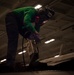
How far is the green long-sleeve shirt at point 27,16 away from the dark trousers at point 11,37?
0.11 metres

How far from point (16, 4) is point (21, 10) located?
291 cm

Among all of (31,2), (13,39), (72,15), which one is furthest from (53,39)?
(13,39)

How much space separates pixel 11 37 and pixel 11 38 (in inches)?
0.7

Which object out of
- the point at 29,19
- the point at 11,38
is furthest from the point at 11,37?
the point at 29,19

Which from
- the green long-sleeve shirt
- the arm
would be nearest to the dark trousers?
the green long-sleeve shirt

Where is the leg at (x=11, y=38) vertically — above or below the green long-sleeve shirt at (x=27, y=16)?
below

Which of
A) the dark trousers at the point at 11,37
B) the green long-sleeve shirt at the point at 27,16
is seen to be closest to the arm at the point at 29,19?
the green long-sleeve shirt at the point at 27,16

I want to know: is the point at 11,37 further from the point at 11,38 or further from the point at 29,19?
the point at 29,19

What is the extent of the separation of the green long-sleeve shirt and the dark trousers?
0.11 m

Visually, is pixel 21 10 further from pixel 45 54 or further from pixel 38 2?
pixel 45 54

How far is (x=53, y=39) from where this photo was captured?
10008 millimetres

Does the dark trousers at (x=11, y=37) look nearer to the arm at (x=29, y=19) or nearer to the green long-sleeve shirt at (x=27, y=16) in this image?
the green long-sleeve shirt at (x=27, y=16)

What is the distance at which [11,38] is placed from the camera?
3346 mm

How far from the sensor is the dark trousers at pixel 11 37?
3217 mm
